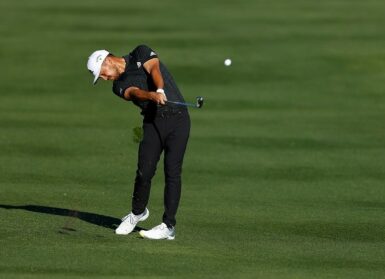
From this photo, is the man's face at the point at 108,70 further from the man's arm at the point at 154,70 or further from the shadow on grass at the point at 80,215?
the shadow on grass at the point at 80,215

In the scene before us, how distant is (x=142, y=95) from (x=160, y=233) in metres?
1.67

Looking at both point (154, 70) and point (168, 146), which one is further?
point (168, 146)

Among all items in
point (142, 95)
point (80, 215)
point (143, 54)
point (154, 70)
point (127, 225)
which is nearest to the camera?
point (142, 95)

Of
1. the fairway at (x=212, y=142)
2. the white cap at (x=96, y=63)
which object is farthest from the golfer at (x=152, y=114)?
the fairway at (x=212, y=142)

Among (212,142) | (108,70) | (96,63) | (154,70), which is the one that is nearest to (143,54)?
(154,70)

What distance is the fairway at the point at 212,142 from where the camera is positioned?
13773 mm

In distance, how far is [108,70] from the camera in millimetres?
14328

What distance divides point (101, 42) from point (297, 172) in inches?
600

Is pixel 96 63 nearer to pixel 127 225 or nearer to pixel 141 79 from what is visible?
pixel 141 79

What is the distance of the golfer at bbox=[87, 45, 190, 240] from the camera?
14281mm

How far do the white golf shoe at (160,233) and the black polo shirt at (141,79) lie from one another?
1.35m

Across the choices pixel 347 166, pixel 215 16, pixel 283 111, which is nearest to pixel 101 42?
pixel 215 16

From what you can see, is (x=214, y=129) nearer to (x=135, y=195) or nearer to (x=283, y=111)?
(x=283, y=111)

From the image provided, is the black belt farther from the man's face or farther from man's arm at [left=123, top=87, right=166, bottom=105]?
the man's face
